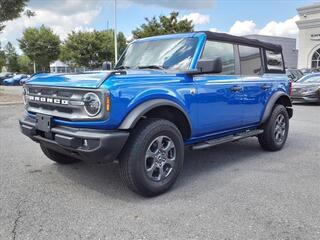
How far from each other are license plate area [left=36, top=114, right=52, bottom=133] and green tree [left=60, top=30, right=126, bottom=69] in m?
37.4

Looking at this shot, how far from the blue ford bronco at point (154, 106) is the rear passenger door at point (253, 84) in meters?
0.02

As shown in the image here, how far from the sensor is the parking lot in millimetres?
3227

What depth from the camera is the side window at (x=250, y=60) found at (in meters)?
5.58

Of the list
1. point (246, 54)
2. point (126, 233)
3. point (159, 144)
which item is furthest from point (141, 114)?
point (246, 54)

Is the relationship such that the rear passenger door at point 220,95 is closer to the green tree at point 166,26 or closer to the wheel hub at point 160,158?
the wheel hub at point 160,158

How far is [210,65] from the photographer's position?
4.28 m

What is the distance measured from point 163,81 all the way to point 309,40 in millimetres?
43737

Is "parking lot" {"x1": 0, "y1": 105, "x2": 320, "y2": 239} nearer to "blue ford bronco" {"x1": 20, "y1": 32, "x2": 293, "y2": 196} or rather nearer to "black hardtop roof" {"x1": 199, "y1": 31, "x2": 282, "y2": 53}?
"blue ford bronco" {"x1": 20, "y1": 32, "x2": 293, "y2": 196}

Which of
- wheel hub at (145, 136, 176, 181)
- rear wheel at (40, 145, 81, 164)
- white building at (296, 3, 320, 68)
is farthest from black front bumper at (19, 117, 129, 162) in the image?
white building at (296, 3, 320, 68)

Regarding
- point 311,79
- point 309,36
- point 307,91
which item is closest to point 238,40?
point 307,91

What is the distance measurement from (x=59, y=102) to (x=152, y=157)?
47.2 inches

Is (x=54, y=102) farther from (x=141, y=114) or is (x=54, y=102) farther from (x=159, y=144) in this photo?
(x=159, y=144)

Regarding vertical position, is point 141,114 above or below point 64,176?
above

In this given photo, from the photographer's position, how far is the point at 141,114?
379 cm
